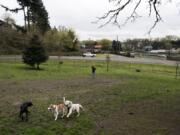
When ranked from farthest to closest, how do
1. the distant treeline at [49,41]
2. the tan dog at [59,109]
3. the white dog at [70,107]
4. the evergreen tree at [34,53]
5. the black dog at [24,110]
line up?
the distant treeline at [49,41], the evergreen tree at [34,53], the white dog at [70,107], the tan dog at [59,109], the black dog at [24,110]

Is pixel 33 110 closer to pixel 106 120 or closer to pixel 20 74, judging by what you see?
pixel 106 120

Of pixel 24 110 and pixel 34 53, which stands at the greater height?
pixel 34 53

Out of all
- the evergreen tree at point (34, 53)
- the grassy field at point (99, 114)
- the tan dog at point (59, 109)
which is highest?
the evergreen tree at point (34, 53)

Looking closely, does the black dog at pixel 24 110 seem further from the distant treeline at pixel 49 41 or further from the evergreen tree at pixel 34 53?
the distant treeline at pixel 49 41

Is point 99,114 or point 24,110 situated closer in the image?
point 24,110

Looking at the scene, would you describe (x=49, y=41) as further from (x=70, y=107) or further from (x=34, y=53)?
(x=70, y=107)

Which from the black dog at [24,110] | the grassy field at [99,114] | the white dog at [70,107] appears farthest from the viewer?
the white dog at [70,107]

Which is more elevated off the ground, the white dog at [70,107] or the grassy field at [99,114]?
the white dog at [70,107]

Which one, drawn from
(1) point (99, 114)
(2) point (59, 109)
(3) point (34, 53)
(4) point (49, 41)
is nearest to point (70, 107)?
(2) point (59, 109)

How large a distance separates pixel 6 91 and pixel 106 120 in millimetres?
12188

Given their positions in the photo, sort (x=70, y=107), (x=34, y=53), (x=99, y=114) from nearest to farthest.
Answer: (x=70, y=107), (x=99, y=114), (x=34, y=53)

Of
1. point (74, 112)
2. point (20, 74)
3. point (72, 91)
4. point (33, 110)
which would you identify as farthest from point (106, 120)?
point (20, 74)

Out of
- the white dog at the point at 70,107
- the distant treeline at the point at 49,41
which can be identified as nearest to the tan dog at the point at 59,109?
the white dog at the point at 70,107

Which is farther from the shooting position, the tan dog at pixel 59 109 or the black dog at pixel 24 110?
Result: the tan dog at pixel 59 109
